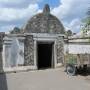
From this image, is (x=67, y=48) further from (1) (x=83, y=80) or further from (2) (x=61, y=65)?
(1) (x=83, y=80)

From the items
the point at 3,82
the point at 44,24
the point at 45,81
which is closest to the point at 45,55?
the point at 44,24

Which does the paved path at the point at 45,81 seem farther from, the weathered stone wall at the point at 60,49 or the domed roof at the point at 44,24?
A: the domed roof at the point at 44,24

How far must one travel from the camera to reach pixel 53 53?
2436cm

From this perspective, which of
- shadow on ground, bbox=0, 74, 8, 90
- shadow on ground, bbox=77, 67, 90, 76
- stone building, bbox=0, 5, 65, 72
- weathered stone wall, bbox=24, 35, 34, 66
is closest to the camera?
shadow on ground, bbox=0, 74, 8, 90

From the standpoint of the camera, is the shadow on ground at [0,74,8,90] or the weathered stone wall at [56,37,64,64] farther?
the weathered stone wall at [56,37,64,64]

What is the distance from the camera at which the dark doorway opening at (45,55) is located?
25.4 meters

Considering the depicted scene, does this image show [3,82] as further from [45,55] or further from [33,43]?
[45,55]

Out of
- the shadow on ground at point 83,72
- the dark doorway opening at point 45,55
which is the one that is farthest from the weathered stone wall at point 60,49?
the shadow on ground at point 83,72

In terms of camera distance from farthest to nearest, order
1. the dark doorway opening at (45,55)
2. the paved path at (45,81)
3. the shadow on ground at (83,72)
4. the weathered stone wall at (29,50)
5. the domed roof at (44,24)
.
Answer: the dark doorway opening at (45,55) → the domed roof at (44,24) → the weathered stone wall at (29,50) → the shadow on ground at (83,72) → the paved path at (45,81)

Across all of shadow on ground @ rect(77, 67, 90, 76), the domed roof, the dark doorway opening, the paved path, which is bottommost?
the paved path

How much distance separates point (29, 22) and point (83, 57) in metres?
5.61

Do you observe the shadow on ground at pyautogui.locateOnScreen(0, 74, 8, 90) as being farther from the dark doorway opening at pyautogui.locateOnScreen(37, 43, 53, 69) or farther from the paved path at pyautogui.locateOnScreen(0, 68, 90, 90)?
the dark doorway opening at pyautogui.locateOnScreen(37, 43, 53, 69)

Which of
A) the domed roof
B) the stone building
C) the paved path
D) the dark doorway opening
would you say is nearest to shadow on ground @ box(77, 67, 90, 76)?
the paved path

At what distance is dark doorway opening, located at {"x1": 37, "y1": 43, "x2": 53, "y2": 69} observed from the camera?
25.4 meters
